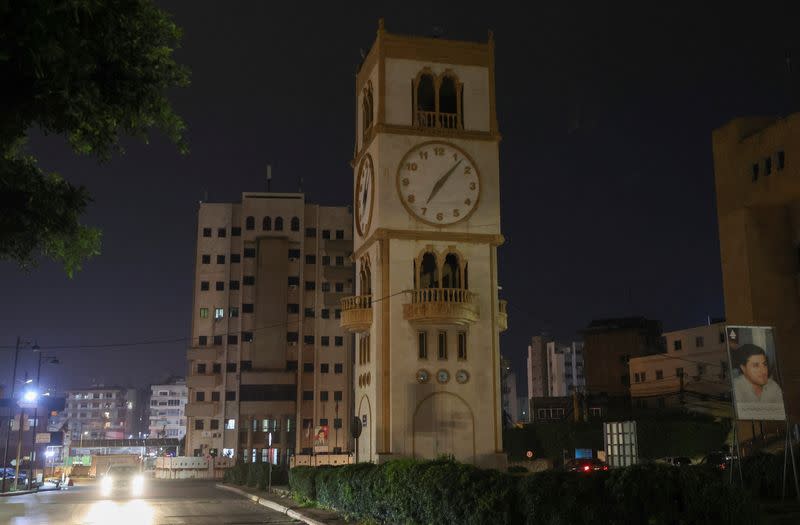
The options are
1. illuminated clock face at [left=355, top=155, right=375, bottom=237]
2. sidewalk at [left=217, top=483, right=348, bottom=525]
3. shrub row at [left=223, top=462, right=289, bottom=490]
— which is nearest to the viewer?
sidewalk at [left=217, top=483, right=348, bottom=525]

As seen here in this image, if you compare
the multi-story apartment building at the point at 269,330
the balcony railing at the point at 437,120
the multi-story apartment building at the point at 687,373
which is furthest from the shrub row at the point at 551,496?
the multi-story apartment building at the point at 269,330

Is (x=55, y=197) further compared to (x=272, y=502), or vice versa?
(x=272, y=502)

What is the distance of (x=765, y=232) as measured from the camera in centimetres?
5600

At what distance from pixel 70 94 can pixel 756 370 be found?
18.3 metres

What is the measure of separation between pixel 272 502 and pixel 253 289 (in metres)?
76.6

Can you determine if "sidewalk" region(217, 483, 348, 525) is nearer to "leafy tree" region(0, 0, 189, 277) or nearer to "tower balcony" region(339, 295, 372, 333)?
"tower balcony" region(339, 295, 372, 333)

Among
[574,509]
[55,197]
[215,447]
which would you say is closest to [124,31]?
[55,197]

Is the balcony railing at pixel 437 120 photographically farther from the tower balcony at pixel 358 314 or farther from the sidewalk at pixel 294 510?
the sidewalk at pixel 294 510

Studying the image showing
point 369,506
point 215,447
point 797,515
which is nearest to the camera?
point 797,515

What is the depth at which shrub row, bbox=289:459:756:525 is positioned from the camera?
1245cm

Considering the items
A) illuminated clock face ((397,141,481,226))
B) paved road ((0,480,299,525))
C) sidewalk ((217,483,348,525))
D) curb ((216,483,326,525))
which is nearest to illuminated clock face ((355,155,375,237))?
illuminated clock face ((397,141,481,226))

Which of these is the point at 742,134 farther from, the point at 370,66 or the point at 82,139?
the point at 82,139

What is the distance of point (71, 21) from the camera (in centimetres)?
828

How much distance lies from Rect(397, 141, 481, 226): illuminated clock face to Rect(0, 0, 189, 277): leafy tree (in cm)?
2756
